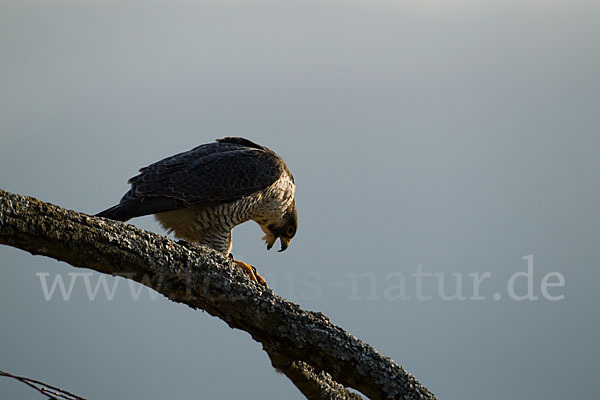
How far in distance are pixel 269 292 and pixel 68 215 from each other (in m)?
0.93

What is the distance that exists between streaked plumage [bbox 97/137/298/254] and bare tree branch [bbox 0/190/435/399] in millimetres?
2432

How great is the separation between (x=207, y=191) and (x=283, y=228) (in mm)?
1498

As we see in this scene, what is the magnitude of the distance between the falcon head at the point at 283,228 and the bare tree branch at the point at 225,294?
351 centimetres

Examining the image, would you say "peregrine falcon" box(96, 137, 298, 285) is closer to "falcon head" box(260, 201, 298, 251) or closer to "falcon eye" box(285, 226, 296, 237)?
"falcon head" box(260, 201, 298, 251)

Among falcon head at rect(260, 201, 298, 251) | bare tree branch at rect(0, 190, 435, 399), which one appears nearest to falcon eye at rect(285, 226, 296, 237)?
falcon head at rect(260, 201, 298, 251)

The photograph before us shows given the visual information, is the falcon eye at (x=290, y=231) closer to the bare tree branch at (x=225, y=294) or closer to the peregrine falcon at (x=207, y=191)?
the peregrine falcon at (x=207, y=191)

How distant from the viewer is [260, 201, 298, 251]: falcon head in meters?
6.57

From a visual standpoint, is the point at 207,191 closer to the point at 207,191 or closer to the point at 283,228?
the point at 207,191

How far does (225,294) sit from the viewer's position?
2.72 metres

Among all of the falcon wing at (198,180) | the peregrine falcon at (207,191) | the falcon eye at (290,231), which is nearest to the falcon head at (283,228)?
the falcon eye at (290,231)

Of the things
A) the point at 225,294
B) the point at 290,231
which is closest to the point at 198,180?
the point at 290,231

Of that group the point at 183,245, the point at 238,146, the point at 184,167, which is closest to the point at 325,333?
the point at 183,245

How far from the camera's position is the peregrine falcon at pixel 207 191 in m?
5.24

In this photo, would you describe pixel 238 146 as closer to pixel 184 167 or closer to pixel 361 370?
pixel 184 167
